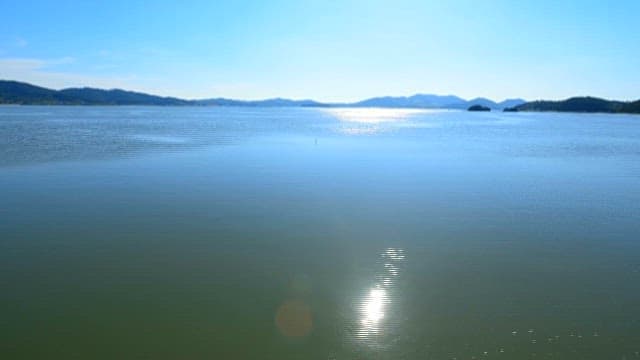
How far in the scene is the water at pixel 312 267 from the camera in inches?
355

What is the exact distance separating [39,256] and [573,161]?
34.9 m

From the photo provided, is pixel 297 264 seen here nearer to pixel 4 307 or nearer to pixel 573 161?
pixel 4 307

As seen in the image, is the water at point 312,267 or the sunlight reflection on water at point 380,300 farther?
the sunlight reflection on water at point 380,300

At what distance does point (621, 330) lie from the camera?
9484 millimetres

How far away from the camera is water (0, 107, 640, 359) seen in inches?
355

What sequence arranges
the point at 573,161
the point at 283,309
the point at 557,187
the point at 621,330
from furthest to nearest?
the point at 573,161, the point at 557,187, the point at 283,309, the point at 621,330

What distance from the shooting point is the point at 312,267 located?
41.7 ft

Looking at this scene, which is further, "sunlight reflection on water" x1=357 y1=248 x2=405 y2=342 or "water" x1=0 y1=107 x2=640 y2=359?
"sunlight reflection on water" x1=357 y1=248 x2=405 y2=342

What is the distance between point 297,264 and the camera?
12898 mm

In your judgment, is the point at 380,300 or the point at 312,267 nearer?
the point at 380,300

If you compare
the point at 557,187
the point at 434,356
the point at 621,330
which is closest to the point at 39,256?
the point at 434,356

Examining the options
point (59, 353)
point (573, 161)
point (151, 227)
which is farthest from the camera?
point (573, 161)

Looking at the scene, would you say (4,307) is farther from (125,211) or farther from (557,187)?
(557,187)

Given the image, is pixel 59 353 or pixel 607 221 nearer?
pixel 59 353
